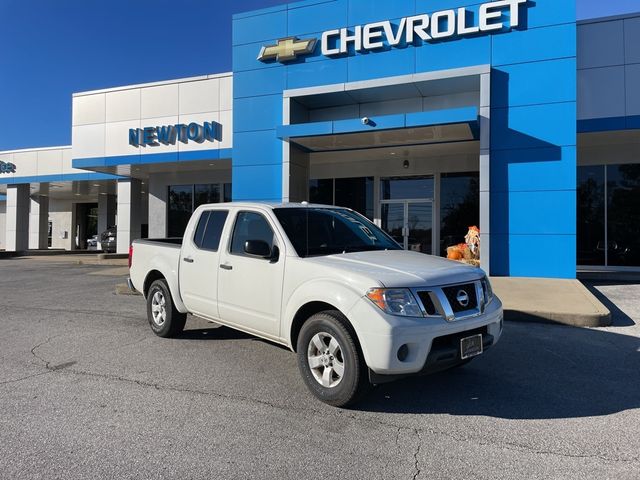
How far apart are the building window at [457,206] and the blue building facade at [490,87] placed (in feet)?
10.9

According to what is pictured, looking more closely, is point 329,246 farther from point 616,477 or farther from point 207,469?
point 616,477

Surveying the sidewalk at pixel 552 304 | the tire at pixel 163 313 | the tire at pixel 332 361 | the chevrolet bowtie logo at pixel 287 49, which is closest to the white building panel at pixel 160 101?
the chevrolet bowtie logo at pixel 287 49

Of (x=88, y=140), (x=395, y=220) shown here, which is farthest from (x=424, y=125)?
(x=88, y=140)

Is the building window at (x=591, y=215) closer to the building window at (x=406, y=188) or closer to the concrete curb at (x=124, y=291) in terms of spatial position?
the building window at (x=406, y=188)

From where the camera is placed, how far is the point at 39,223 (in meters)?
34.3

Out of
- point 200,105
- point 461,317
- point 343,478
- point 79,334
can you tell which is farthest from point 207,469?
point 200,105

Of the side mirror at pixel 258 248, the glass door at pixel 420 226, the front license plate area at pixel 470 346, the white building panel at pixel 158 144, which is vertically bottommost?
the front license plate area at pixel 470 346

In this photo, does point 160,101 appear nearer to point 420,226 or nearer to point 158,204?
point 158,204

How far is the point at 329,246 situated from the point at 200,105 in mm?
14485

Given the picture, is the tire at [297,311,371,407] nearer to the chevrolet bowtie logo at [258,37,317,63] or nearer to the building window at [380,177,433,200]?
the chevrolet bowtie logo at [258,37,317,63]

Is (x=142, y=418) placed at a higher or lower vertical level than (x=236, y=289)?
lower

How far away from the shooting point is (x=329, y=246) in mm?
5086

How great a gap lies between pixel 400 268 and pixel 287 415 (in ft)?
5.24

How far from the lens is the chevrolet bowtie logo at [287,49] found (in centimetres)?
1464
